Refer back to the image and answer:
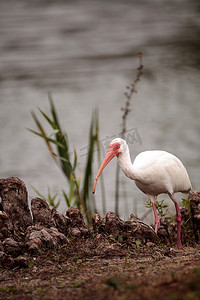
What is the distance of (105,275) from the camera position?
450 cm

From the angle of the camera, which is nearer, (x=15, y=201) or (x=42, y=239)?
(x=42, y=239)

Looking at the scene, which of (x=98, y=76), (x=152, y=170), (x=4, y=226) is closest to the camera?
(x=4, y=226)

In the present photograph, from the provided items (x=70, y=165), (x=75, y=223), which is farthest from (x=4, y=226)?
(x=70, y=165)

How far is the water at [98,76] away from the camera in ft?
51.6

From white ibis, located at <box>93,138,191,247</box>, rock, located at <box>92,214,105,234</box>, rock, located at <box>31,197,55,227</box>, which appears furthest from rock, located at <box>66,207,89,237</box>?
white ibis, located at <box>93,138,191,247</box>

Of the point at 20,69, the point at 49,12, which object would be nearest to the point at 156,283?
the point at 20,69

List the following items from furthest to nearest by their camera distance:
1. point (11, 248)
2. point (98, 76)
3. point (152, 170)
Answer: point (98, 76), point (152, 170), point (11, 248)

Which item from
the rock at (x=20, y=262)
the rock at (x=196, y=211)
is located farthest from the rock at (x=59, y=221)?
the rock at (x=196, y=211)

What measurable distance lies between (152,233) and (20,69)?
21.2m

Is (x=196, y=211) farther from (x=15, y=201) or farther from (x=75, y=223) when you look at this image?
(x=15, y=201)

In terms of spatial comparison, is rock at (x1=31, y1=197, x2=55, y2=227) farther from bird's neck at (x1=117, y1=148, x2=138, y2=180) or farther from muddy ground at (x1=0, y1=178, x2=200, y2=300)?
bird's neck at (x1=117, y1=148, x2=138, y2=180)

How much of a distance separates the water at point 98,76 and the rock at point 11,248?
3.13m

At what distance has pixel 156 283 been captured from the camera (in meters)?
3.69

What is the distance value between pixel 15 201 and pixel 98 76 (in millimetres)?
20056
